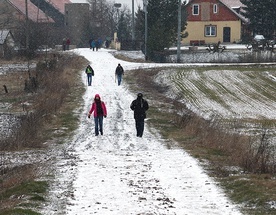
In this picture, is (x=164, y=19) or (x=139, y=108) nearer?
(x=139, y=108)

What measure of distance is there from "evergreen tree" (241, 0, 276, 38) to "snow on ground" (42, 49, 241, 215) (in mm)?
52463

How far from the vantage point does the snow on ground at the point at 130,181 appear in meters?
12.7

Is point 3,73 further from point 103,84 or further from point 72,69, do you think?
point 103,84

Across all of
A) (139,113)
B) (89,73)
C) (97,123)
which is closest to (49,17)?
(89,73)

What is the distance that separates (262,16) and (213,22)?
10.3 m

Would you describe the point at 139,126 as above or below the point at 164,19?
below

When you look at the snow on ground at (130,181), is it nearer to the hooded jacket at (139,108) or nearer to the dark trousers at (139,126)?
the dark trousers at (139,126)

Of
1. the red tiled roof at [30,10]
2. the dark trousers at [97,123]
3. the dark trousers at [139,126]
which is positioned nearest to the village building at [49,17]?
the red tiled roof at [30,10]

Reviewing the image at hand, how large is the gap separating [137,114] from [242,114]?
12.1 meters

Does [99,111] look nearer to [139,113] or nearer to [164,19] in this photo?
[139,113]

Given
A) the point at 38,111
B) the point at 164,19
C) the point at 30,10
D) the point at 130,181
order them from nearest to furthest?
1. the point at 130,181
2. the point at 38,111
3. the point at 164,19
4. the point at 30,10

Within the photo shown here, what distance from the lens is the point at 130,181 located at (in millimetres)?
14961

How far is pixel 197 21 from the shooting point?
82812 millimetres

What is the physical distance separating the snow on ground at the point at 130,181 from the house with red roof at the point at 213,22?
2390 inches
